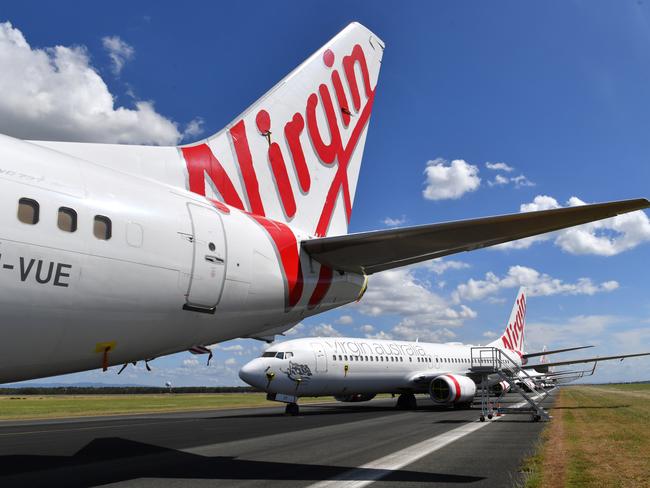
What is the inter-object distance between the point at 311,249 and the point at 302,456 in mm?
4929

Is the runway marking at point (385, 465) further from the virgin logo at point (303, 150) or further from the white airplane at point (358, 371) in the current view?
the white airplane at point (358, 371)

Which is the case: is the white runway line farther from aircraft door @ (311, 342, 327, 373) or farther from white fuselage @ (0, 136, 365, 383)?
aircraft door @ (311, 342, 327, 373)

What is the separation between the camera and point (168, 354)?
7.07 meters

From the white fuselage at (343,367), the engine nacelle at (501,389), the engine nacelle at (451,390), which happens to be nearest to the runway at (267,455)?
the white fuselage at (343,367)

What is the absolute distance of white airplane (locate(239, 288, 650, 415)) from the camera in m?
22.8

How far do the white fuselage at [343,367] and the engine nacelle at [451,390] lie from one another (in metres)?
1.99

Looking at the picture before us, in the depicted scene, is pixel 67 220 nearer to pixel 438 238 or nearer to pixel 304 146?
pixel 438 238

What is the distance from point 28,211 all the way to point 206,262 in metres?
2.03

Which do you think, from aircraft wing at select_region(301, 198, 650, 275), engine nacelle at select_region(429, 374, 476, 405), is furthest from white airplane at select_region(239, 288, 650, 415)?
aircraft wing at select_region(301, 198, 650, 275)

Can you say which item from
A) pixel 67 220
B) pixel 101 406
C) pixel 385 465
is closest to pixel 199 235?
pixel 67 220

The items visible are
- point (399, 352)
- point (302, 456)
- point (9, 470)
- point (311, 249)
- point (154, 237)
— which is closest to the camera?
point (154, 237)

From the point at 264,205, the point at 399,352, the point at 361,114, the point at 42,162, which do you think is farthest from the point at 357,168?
the point at 399,352

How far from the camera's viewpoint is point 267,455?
36.3 feet

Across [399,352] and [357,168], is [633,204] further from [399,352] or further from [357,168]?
[399,352]
